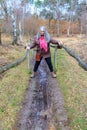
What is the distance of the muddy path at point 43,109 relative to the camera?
6.12 metres

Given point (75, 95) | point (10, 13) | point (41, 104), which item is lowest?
point (41, 104)

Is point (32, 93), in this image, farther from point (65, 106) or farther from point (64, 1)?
point (64, 1)

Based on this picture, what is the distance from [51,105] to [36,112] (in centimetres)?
63

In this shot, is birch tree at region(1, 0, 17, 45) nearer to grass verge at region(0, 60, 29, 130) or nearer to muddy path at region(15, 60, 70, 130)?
grass verge at region(0, 60, 29, 130)

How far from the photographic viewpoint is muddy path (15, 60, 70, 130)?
612 centimetres

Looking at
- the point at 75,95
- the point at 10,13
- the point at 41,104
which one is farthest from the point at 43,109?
the point at 10,13

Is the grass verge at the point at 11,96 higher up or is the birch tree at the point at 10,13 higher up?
the birch tree at the point at 10,13

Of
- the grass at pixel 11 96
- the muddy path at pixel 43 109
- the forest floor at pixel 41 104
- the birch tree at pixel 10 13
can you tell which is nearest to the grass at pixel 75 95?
the forest floor at pixel 41 104

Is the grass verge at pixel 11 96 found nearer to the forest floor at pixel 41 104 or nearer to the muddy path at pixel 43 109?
Result: the forest floor at pixel 41 104

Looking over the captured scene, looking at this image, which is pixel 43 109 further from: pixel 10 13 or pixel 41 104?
pixel 10 13

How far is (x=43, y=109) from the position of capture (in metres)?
7.18

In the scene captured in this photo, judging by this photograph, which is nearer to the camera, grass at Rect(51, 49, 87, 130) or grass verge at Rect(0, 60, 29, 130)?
grass at Rect(51, 49, 87, 130)

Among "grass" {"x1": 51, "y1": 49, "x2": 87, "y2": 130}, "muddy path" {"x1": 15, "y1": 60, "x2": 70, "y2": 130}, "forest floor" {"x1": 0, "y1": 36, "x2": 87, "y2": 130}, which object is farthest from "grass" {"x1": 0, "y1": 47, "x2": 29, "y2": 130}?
"grass" {"x1": 51, "y1": 49, "x2": 87, "y2": 130}

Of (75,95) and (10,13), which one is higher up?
(10,13)
